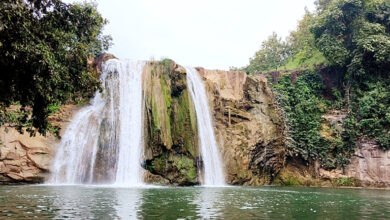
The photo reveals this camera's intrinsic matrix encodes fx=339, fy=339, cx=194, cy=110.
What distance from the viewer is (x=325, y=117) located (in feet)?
95.3

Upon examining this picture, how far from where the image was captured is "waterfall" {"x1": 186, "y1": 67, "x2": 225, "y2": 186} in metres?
23.2

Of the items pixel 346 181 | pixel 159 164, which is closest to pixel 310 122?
pixel 346 181

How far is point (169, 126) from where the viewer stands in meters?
22.5

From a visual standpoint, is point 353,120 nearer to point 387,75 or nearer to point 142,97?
point 387,75

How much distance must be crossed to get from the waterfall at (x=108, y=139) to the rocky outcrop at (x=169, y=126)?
778 millimetres

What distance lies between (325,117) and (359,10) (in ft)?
33.1

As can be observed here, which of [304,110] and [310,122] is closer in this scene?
[310,122]

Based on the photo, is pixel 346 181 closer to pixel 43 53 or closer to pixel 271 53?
pixel 43 53

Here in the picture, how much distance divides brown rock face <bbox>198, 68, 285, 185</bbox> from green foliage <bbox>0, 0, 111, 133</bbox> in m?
16.0

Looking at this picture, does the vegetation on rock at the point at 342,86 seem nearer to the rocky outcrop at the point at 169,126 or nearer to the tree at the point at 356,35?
the tree at the point at 356,35

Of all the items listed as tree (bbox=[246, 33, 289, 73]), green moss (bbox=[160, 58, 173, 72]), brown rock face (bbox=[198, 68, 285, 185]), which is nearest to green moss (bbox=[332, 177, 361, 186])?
brown rock face (bbox=[198, 68, 285, 185])

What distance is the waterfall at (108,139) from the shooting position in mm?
20734

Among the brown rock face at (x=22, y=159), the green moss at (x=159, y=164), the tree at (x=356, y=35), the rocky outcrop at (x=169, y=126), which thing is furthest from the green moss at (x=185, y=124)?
the tree at (x=356, y=35)

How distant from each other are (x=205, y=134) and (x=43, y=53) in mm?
17912
